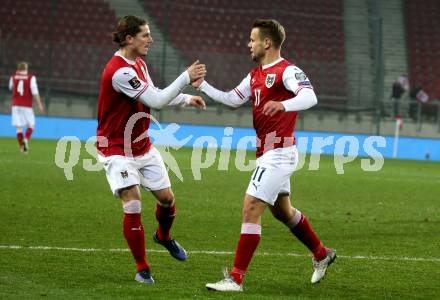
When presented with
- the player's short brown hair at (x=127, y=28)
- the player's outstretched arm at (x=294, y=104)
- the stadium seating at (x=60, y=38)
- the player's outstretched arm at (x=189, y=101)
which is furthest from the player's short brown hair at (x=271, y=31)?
the stadium seating at (x=60, y=38)

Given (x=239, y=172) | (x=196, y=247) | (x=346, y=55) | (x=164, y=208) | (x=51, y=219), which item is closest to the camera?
(x=164, y=208)

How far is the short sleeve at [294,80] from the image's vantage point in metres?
7.69

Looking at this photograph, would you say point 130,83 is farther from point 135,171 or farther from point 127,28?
point 135,171

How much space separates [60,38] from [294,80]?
83.6 feet

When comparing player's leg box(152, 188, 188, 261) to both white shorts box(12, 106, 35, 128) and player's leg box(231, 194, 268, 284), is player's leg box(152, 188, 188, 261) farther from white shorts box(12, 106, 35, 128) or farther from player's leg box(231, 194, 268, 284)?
white shorts box(12, 106, 35, 128)

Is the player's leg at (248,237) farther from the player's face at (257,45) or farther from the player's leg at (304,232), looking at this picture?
the player's face at (257,45)

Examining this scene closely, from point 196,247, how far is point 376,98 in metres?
21.0

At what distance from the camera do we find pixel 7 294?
6.97 m

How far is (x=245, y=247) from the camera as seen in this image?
765 centimetres

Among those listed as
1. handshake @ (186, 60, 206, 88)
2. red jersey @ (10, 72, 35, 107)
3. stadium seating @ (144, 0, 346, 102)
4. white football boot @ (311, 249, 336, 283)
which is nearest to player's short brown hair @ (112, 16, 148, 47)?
handshake @ (186, 60, 206, 88)

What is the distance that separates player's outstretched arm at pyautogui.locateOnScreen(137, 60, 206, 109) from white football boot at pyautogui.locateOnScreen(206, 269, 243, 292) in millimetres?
1396

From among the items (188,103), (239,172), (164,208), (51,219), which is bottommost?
(239,172)

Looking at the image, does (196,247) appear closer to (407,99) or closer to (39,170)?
(39,170)

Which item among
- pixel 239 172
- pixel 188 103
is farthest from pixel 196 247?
pixel 239 172
